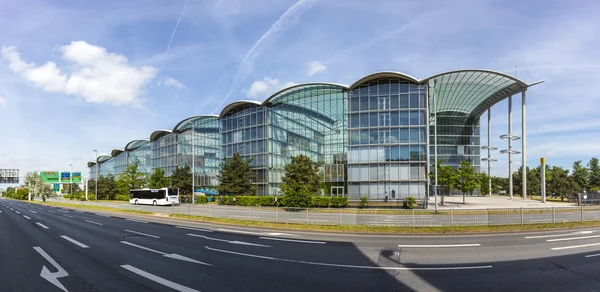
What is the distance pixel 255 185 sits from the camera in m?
52.3

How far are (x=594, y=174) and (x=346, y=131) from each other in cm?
5039

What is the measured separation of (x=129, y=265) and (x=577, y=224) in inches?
982

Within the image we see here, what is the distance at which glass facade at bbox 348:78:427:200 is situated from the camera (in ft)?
142

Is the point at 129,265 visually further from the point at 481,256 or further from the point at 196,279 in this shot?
the point at 481,256

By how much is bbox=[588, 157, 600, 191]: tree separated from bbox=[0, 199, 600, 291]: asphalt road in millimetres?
59731

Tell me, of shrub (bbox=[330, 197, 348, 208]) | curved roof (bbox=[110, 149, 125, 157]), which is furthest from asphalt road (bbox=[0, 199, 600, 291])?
curved roof (bbox=[110, 149, 125, 157])

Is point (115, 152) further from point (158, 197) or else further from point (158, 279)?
point (158, 279)

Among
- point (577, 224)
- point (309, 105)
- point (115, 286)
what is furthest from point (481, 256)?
point (309, 105)

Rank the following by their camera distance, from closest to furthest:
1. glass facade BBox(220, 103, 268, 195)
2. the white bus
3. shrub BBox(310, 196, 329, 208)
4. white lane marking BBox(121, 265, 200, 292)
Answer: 1. white lane marking BBox(121, 265, 200, 292)
2. shrub BBox(310, 196, 329, 208)
3. the white bus
4. glass facade BBox(220, 103, 268, 195)

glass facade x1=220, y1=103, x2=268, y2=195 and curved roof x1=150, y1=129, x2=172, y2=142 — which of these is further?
curved roof x1=150, y1=129, x2=172, y2=142

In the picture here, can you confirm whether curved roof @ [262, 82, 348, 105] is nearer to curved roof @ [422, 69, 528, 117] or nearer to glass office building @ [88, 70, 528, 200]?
glass office building @ [88, 70, 528, 200]

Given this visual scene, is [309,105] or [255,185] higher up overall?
[309,105]

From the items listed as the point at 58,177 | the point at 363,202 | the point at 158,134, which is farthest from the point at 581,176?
the point at 58,177

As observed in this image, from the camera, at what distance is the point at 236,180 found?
47.5 meters
